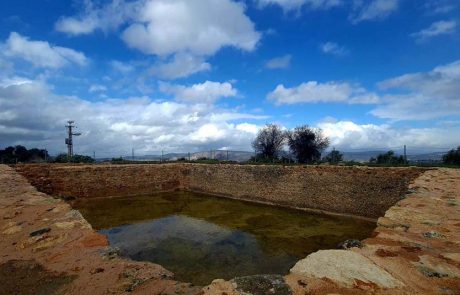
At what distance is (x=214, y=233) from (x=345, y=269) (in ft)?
32.7

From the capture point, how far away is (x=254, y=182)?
21750mm

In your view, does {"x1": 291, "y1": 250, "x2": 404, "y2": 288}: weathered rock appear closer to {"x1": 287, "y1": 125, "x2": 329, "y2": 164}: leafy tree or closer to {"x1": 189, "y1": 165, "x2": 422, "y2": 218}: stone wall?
{"x1": 189, "y1": 165, "x2": 422, "y2": 218}: stone wall

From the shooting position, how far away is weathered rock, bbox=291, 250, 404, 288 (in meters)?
3.63

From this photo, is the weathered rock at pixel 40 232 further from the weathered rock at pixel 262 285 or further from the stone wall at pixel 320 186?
the stone wall at pixel 320 186

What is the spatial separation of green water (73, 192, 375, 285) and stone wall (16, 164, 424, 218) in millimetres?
982

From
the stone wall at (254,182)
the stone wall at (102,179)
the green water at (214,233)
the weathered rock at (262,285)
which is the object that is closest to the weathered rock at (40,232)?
the green water at (214,233)

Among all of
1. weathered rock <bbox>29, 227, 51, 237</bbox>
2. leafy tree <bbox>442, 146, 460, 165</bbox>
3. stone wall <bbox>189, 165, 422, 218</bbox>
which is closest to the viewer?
weathered rock <bbox>29, 227, 51, 237</bbox>

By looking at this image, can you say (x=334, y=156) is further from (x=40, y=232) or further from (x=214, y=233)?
(x=40, y=232)

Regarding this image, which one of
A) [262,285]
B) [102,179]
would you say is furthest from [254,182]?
[262,285]

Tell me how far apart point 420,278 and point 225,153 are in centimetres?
3140

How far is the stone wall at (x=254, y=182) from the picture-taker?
16.1m

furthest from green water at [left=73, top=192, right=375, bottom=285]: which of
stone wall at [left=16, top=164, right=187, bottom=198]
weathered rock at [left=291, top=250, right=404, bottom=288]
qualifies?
weathered rock at [left=291, top=250, right=404, bottom=288]

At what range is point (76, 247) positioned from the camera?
5.14 metres

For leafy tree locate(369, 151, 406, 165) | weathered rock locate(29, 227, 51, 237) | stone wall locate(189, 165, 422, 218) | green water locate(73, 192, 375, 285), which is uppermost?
leafy tree locate(369, 151, 406, 165)
